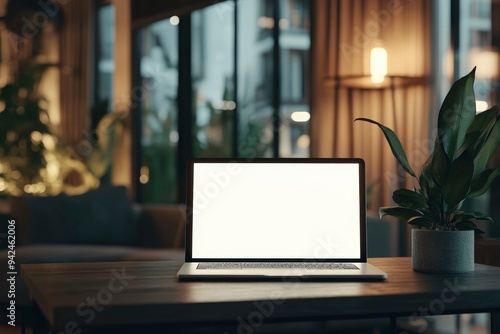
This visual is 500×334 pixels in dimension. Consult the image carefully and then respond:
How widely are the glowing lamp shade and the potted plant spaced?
2673mm

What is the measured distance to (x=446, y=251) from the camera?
5.20ft

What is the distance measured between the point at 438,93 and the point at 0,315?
271 cm

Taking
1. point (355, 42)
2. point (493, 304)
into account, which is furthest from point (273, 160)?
point (355, 42)

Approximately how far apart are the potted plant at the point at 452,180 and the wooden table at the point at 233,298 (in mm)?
64

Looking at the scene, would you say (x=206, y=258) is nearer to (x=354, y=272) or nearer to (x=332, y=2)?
(x=354, y=272)

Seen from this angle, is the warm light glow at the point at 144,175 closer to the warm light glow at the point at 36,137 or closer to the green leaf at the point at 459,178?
the warm light glow at the point at 36,137

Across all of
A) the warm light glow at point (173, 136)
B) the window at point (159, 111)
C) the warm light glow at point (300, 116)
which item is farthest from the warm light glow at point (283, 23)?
the warm light glow at point (173, 136)

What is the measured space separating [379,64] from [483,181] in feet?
9.08

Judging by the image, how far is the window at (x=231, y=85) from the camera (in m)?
5.28

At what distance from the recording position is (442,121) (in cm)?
155

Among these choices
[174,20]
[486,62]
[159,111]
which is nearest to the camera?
[486,62]

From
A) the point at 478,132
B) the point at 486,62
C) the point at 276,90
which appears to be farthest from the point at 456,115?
the point at 276,90

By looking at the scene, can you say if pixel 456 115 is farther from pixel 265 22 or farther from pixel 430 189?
pixel 265 22

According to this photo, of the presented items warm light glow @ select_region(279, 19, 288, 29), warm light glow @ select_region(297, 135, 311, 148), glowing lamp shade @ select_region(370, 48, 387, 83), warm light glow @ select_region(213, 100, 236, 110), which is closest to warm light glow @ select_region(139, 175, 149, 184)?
warm light glow @ select_region(213, 100, 236, 110)
